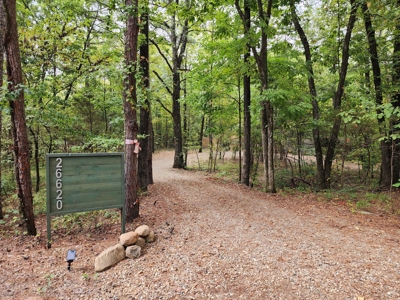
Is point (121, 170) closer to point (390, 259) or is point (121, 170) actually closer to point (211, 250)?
point (211, 250)

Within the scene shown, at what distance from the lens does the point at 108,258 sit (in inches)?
128

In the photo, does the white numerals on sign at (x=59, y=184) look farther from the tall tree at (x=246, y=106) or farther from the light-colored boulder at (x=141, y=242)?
the tall tree at (x=246, y=106)

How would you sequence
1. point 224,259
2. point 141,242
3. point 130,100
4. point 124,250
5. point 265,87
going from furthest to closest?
point 265,87 → point 130,100 → point 141,242 → point 124,250 → point 224,259

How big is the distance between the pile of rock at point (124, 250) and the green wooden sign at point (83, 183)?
0.70 metres

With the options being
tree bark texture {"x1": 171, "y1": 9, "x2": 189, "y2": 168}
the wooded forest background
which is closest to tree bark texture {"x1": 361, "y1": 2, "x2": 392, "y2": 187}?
the wooded forest background

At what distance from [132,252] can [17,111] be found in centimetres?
331

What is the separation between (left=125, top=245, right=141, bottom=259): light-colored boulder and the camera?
136 inches

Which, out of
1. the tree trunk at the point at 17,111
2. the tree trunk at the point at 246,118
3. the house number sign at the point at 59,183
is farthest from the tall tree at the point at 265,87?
the tree trunk at the point at 17,111

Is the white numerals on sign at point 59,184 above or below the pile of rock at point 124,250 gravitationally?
above

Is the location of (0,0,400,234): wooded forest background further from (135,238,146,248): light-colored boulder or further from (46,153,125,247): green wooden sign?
(135,238,146,248): light-colored boulder

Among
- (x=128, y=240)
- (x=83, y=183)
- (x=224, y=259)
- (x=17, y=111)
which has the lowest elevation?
(x=224, y=259)

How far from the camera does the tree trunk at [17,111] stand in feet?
13.5

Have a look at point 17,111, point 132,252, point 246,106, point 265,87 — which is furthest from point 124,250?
point 246,106

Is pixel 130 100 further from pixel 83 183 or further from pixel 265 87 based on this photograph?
pixel 265 87
